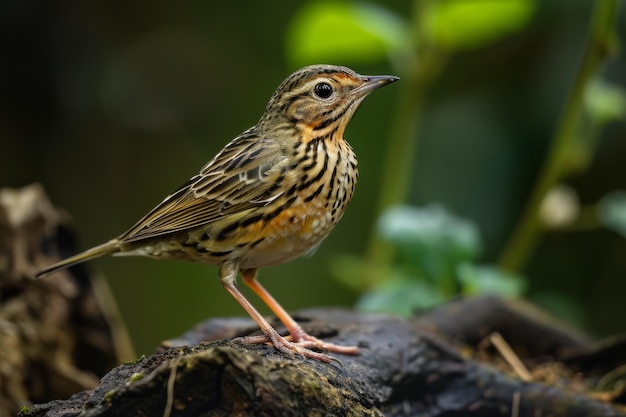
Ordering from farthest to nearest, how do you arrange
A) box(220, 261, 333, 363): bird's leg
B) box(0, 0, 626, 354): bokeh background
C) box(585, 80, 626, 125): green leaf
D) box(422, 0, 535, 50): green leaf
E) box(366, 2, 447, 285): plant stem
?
box(0, 0, 626, 354): bokeh background < box(366, 2, 447, 285): plant stem < box(422, 0, 535, 50): green leaf < box(585, 80, 626, 125): green leaf < box(220, 261, 333, 363): bird's leg

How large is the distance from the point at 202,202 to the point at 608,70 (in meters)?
5.22

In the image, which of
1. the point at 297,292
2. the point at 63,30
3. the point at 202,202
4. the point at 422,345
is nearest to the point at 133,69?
the point at 63,30

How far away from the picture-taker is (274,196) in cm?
389

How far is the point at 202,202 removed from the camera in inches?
161

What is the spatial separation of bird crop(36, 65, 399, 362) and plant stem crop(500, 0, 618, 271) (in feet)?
4.83

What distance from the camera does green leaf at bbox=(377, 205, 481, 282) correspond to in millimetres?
4965

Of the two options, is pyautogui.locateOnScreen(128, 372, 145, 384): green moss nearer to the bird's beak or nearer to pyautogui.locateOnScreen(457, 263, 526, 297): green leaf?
the bird's beak

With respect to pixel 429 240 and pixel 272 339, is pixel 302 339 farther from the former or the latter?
pixel 429 240

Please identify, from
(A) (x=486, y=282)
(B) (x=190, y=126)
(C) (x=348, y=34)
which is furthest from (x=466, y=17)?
(B) (x=190, y=126)

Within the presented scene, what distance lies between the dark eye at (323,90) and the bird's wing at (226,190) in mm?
328

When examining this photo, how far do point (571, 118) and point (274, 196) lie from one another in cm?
215

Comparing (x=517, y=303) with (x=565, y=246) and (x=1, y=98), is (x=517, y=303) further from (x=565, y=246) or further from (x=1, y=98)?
(x=1, y=98)

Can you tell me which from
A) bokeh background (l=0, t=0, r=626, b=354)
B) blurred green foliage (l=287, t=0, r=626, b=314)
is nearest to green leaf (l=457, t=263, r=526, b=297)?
blurred green foliage (l=287, t=0, r=626, b=314)

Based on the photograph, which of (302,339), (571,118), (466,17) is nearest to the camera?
(302,339)
